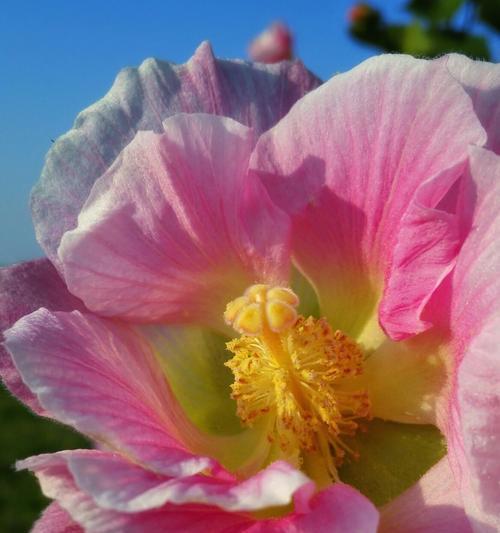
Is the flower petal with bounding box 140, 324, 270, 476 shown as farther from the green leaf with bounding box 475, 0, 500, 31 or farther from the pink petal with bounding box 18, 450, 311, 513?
the green leaf with bounding box 475, 0, 500, 31

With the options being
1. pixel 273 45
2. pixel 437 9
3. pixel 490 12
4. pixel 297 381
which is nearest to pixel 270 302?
pixel 297 381

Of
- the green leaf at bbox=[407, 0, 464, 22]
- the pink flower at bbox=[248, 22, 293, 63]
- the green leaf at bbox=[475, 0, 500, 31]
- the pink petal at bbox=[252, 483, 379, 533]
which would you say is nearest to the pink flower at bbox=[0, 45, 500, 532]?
the pink petal at bbox=[252, 483, 379, 533]

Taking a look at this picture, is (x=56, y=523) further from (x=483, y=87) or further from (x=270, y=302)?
(x=483, y=87)

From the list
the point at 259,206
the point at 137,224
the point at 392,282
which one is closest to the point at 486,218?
the point at 392,282

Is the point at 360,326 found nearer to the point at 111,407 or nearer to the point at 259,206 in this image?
the point at 259,206

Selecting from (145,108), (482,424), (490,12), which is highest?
(490,12)
